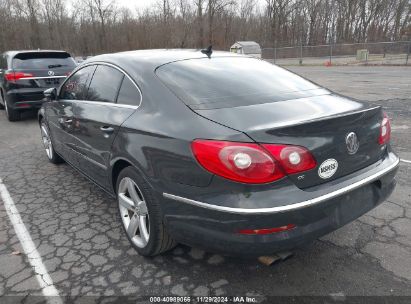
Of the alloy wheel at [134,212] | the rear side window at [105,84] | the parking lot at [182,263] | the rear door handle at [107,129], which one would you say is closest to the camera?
the parking lot at [182,263]

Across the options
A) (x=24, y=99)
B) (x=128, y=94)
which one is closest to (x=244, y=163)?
(x=128, y=94)

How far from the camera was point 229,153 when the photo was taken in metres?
1.95

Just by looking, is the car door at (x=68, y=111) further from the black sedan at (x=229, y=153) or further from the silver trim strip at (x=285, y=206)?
the silver trim strip at (x=285, y=206)

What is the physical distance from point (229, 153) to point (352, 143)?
89 cm

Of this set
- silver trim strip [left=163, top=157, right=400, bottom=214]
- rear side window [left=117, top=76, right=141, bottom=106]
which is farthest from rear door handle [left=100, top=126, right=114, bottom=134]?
silver trim strip [left=163, top=157, right=400, bottom=214]

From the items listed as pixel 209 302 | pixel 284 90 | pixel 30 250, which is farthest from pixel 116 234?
pixel 284 90

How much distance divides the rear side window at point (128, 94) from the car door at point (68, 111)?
809mm

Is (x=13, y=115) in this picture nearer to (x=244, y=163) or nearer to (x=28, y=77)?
(x=28, y=77)

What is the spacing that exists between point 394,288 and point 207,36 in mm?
51579

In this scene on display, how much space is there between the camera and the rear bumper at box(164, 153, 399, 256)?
1.93 meters

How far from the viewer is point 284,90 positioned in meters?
2.80

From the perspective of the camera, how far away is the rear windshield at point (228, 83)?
8.20 ft

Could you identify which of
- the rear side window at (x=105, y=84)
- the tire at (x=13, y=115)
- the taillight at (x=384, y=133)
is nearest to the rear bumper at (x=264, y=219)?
the taillight at (x=384, y=133)

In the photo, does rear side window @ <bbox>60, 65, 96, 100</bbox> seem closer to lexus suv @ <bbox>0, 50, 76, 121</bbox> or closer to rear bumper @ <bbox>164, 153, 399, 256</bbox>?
rear bumper @ <bbox>164, 153, 399, 256</bbox>
